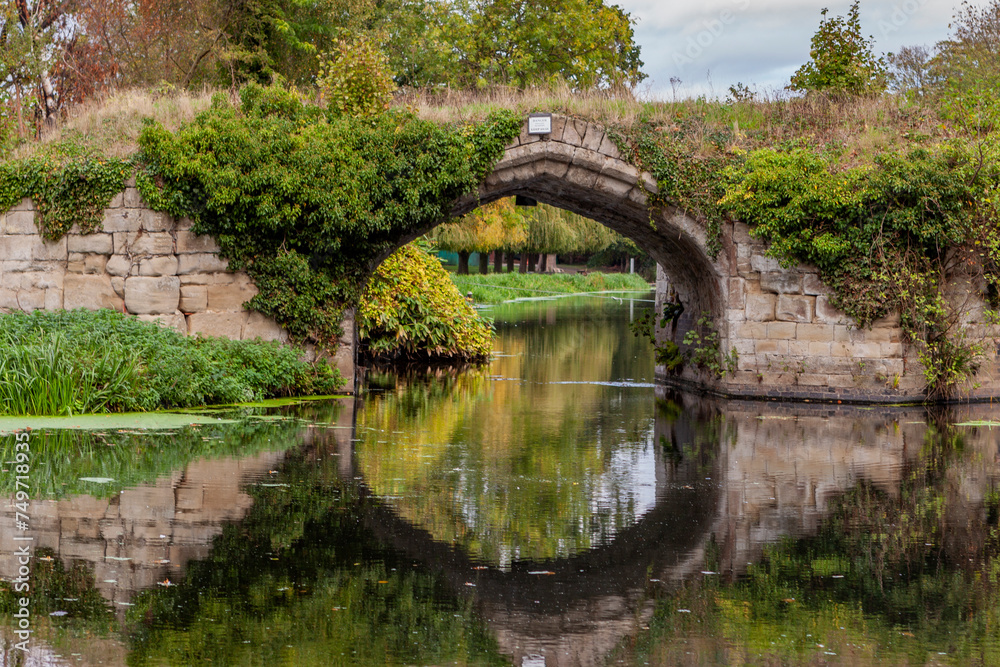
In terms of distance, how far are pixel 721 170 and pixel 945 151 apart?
9.24ft

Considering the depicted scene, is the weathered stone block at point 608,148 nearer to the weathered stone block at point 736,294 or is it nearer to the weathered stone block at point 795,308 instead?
the weathered stone block at point 736,294

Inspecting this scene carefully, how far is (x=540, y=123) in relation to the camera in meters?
14.4

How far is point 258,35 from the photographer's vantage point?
2984 cm

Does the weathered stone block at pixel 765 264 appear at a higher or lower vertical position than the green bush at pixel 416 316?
higher

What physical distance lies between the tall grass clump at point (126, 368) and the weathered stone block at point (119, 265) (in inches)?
26.5

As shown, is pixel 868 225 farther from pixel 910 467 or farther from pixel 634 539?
pixel 634 539

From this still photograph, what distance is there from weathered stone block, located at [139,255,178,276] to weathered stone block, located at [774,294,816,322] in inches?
318

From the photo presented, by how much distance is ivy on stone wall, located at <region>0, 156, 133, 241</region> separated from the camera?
13891 mm

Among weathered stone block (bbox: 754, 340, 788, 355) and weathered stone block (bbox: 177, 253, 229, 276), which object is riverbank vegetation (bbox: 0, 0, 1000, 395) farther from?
weathered stone block (bbox: 754, 340, 788, 355)

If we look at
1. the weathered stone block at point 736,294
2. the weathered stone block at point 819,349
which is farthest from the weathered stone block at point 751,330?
the weathered stone block at point 819,349

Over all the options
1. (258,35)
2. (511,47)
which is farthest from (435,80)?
(258,35)

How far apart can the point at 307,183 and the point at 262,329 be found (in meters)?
2.05

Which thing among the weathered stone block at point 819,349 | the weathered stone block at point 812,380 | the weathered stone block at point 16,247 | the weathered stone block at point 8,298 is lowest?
the weathered stone block at point 812,380

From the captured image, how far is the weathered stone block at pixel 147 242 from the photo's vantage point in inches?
552
